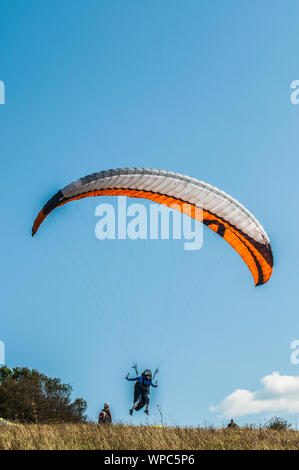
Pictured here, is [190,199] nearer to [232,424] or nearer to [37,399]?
[232,424]

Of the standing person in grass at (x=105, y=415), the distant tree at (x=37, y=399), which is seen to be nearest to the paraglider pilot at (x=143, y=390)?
the standing person in grass at (x=105, y=415)

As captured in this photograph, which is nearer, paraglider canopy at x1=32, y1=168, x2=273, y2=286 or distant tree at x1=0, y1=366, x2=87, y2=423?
paraglider canopy at x1=32, y1=168, x2=273, y2=286

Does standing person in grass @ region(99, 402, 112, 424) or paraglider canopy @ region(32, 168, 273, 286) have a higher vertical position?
paraglider canopy @ region(32, 168, 273, 286)

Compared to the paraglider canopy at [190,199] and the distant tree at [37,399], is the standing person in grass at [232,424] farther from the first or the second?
the distant tree at [37,399]

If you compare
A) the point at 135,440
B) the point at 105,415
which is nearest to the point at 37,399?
the point at 105,415

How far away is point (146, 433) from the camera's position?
10.3 m

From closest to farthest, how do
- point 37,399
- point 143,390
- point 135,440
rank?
point 135,440
point 143,390
point 37,399

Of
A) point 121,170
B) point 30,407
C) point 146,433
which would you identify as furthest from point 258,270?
point 30,407

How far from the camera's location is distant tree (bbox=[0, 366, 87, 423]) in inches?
1528

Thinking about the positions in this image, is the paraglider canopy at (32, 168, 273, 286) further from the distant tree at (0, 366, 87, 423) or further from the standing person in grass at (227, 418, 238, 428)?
the distant tree at (0, 366, 87, 423)

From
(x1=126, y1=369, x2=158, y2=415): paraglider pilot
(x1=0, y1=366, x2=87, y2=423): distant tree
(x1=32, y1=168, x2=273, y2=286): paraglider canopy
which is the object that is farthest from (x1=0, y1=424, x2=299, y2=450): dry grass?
(x1=0, y1=366, x2=87, y2=423): distant tree

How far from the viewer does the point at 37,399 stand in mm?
41062
